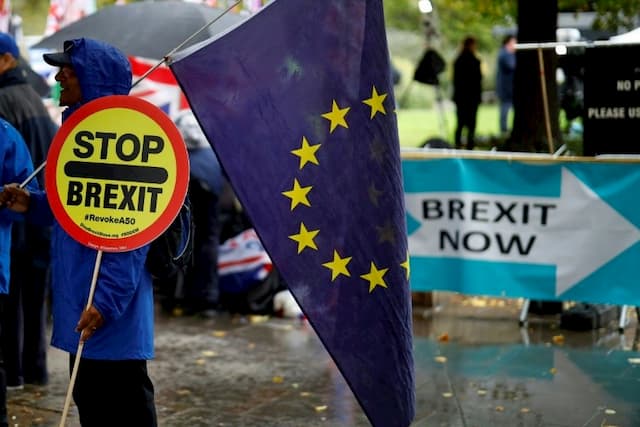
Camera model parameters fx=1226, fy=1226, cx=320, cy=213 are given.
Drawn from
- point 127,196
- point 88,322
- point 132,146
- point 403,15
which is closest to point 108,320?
point 88,322

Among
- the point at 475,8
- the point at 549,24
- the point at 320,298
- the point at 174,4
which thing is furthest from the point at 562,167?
the point at 475,8

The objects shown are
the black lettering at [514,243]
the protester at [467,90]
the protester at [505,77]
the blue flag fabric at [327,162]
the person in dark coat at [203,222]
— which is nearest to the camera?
the blue flag fabric at [327,162]

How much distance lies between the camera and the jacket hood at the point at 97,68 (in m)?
5.07

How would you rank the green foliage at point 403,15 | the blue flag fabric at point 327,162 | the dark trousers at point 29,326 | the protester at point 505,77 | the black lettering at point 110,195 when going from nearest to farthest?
the blue flag fabric at point 327,162
the black lettering at point 110,195
the dark trousers at point 29,326
the protester at point 505,77
the green foliage at point 403,15

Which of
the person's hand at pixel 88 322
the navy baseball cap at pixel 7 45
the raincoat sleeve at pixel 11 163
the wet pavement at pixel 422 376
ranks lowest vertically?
the wet pavement at pixel 422 376

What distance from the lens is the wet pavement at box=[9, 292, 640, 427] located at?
712 cm

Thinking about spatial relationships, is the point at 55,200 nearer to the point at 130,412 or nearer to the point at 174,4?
the point at 130,412

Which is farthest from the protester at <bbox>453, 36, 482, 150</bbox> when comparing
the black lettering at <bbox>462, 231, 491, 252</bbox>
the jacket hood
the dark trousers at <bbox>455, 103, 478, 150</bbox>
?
the jacket hood

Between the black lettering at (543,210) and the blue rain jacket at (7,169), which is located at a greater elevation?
the blue rain jacket at (7,169)

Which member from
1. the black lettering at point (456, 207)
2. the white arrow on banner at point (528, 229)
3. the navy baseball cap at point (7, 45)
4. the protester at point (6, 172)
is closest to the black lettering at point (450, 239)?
the white arrow on banner at point (528, 229)

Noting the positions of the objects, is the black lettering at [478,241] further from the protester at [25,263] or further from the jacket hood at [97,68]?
the jacket hood at [97,68]

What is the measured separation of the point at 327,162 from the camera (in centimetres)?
496

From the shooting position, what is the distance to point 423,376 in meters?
8.09

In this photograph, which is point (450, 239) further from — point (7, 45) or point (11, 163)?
point (11, 163)
